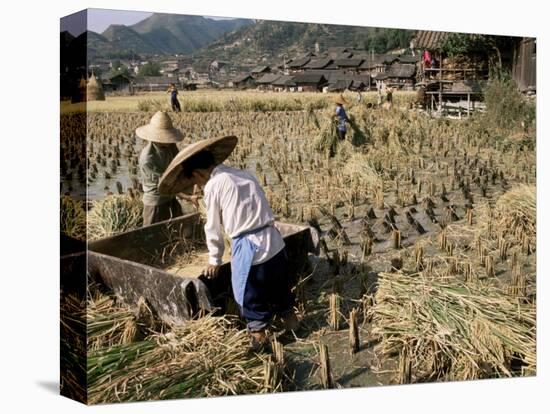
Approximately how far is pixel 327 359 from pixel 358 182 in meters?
2.63

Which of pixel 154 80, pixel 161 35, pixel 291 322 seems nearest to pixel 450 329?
pixel 291 322

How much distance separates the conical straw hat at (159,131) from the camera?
6.95m

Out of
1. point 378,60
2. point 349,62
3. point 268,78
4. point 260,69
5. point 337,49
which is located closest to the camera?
point 260,69

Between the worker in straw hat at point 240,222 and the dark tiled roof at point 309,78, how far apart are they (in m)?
1.78

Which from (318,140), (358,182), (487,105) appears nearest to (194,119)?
(318,140)

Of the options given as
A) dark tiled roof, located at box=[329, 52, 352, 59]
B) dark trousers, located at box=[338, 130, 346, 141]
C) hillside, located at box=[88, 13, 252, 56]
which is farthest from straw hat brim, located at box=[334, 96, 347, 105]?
hillside, located at box=[88, 13, 252, 56]

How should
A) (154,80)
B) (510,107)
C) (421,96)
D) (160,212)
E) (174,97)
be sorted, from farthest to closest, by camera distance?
(421,96) < (510,107) < (160,212) < (174,97) < (154,80)

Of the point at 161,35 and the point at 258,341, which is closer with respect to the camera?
the point at 258,341

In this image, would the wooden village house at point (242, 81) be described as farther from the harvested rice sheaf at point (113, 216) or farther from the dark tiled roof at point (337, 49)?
the harvested rice sheaf at point (113, 216)

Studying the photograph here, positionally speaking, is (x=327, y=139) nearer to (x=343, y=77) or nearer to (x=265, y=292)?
(x=343, y=77)

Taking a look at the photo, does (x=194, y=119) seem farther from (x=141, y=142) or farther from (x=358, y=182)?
(x=358, y=182)

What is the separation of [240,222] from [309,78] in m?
2.47

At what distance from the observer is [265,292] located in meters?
6.54

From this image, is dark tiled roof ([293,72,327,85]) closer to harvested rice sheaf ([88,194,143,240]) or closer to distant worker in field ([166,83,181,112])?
distant worker in field ([166,83,181,112])
